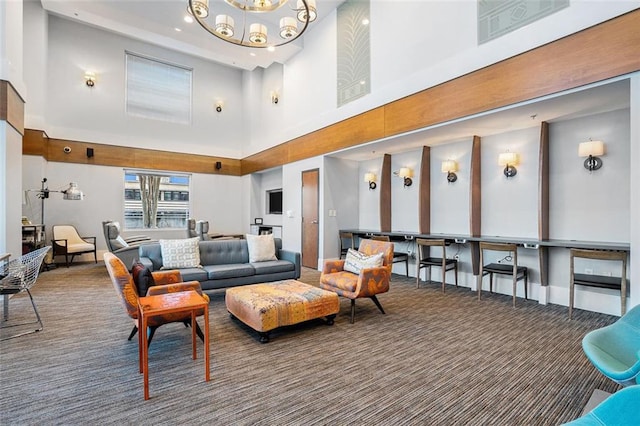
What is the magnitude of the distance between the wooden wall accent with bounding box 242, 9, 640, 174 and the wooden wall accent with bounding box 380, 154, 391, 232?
3.50ft

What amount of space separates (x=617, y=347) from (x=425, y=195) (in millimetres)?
4107

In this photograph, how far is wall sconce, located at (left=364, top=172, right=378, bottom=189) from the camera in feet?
23.1

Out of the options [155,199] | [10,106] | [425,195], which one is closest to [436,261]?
[425,195]

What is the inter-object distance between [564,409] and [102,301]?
5.34m

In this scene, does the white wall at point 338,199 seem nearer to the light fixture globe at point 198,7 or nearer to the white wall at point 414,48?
the white wall at point 414,48

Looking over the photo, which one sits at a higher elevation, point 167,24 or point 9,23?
point 167,24

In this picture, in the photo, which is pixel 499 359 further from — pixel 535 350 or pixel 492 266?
pixel 492 266

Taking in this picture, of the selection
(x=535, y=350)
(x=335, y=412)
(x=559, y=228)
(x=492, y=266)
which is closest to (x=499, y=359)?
(x=535, y=350)

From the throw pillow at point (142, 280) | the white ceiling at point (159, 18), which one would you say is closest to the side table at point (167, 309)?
the throw pillow at point (142, 280)

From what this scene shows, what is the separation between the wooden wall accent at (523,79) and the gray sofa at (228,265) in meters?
2.77

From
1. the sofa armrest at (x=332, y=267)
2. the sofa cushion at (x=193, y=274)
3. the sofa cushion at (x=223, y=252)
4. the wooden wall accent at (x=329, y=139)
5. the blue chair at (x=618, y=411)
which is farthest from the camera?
the wooden wall accent at (x=329, y=139)

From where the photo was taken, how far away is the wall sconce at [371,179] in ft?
23.1

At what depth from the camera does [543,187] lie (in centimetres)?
442

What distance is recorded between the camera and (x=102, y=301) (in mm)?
4488
